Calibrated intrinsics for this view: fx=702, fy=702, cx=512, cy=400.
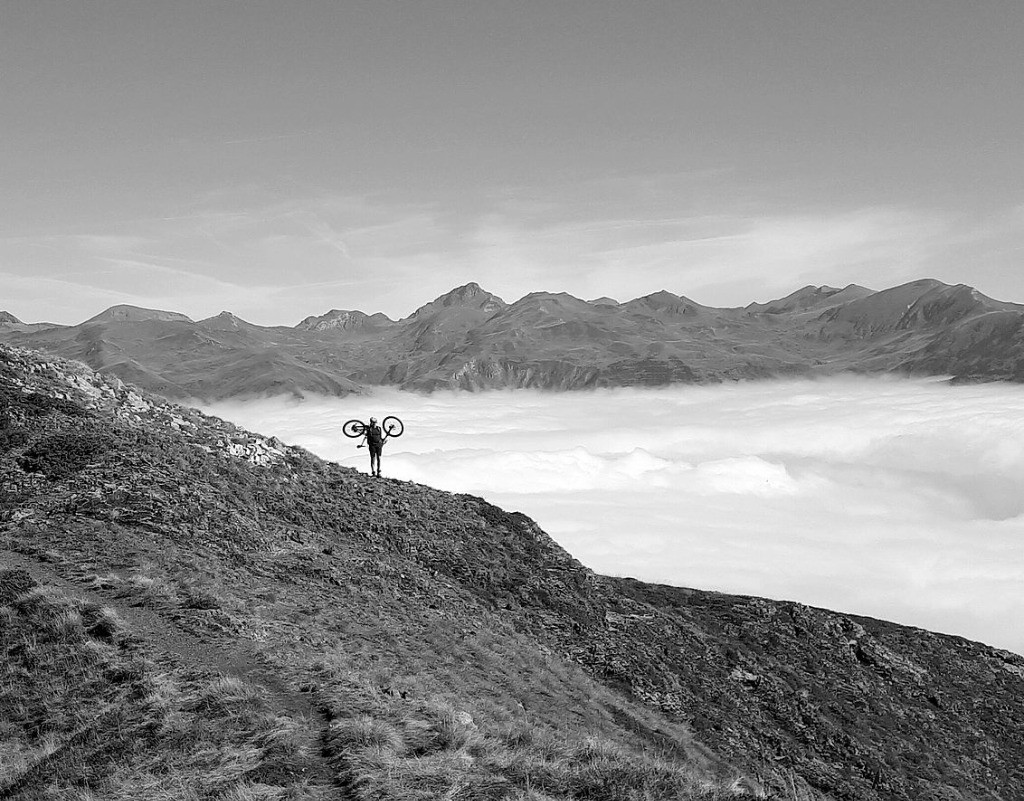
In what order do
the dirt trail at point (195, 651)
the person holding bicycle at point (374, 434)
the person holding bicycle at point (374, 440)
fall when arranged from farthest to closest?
the person holding bicycle at point (374, 440)
the person holding bicycle at point (374, 434)
the dirt trail at point (195, 651)

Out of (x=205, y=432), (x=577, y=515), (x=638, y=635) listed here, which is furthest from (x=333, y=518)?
(x=577, y=515)

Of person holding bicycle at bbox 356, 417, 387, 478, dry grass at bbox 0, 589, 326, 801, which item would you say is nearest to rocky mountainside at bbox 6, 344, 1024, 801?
dry grass at bbox 0, 589, 326, 801

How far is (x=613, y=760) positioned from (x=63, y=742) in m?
10.4

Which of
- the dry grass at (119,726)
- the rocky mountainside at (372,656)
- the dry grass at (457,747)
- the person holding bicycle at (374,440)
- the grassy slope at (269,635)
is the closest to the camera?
the dry grass at (457,747)

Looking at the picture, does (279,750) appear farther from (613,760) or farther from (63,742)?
(613,760)

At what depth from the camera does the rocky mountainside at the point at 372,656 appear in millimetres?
12672

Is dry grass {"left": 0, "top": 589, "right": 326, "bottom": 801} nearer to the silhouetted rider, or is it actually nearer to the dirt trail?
the dirt trail

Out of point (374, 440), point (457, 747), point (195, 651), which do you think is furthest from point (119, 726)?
point (374, 440)

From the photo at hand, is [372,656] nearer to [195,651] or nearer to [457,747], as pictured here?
[195,651]

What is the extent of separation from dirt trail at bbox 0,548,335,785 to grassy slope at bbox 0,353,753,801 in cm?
7

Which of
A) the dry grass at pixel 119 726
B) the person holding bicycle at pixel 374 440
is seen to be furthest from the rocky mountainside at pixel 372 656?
the person holding bicycle at pixel 374 440

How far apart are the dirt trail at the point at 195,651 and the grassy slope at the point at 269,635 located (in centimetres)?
Answer: 7

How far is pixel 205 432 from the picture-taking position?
1470 inches

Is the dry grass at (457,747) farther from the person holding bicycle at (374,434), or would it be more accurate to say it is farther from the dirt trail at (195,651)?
the person holding bicycle at (374,434)
